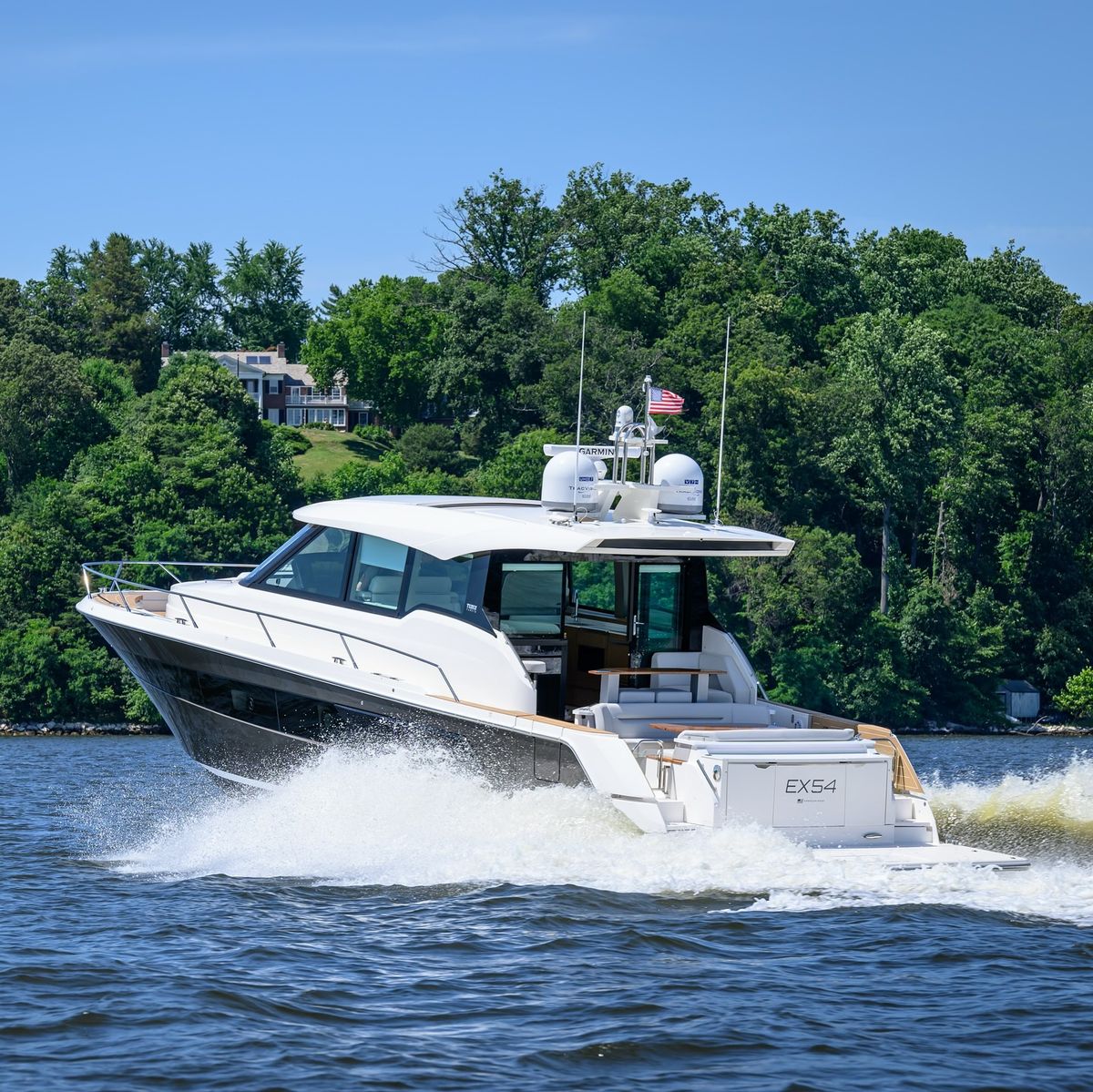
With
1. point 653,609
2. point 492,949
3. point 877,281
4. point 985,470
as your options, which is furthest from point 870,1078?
point 877,281

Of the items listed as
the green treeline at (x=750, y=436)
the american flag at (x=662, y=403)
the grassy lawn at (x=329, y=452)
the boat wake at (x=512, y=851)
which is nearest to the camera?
the boat wake at (x=512, y=851)

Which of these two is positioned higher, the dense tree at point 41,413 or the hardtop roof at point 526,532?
the dense tree at point 41,413

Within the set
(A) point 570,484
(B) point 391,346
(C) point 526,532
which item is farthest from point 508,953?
(B) point 391,346

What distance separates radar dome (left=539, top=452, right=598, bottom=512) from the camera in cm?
1311

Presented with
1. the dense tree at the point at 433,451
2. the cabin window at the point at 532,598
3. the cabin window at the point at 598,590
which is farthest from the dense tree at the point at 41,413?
the cabin window at the point at 532,598

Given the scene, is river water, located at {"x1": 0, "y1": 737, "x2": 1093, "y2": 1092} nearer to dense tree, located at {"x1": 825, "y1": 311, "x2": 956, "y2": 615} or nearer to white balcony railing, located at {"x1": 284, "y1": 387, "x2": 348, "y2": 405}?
dense tree, located at {"x1": 825, "y1": 311, "x2": 956, "y2": 615}

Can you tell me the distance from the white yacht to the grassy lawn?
59.5 meters

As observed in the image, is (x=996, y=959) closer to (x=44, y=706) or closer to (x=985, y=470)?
(x=44, y=706)

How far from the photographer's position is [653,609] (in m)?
13.7

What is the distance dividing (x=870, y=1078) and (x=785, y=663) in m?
44.4

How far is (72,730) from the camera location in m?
47.2

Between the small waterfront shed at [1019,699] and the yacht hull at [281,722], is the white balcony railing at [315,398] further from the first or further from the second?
the yacht hull at [281,722]

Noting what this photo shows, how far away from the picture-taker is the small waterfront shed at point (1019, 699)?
55750 millimetres

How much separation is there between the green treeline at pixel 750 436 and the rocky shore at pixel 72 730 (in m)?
0.49
